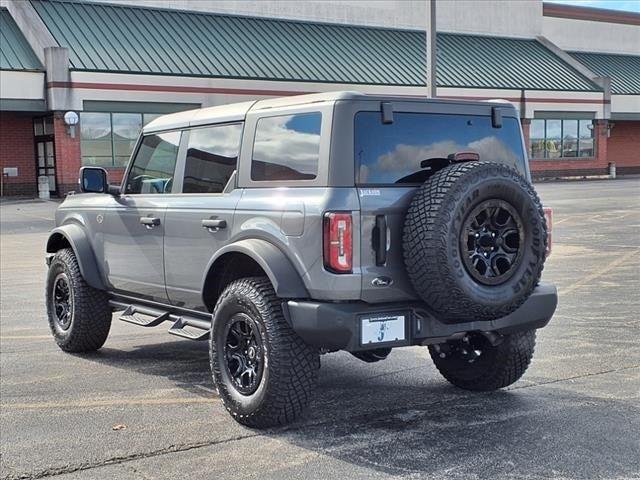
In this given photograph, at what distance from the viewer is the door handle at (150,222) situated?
627cm

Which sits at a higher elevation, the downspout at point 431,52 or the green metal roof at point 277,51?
the green metal roof at point 277,51

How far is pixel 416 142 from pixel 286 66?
3136 cm

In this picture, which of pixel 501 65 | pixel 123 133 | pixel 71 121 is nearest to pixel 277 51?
pixel 123 133

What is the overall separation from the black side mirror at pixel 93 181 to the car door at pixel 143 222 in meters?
0.15

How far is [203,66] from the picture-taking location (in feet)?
109

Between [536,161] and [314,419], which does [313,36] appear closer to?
[536,161]

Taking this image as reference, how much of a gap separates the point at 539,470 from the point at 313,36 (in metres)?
36.7

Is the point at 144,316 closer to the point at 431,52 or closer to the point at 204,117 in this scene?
the point at 204,117

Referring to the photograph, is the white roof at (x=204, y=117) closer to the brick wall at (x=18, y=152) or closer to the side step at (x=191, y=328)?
the side step at (x=191, y=328)

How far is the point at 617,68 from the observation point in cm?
5047

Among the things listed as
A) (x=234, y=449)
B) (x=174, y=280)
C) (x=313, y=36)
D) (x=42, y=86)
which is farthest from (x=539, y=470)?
(x=313, y=36)

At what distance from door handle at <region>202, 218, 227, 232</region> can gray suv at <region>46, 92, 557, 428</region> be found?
14 mm

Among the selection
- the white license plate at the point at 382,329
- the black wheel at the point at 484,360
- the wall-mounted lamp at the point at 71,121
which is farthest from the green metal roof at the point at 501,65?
the white license plate at the point at 382,329

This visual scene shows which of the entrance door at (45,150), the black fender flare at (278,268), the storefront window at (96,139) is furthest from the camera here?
the entrance door at (45,150)
